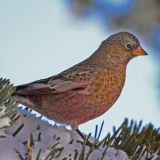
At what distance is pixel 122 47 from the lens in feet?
15.2

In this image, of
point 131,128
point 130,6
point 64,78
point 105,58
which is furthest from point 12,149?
point 130,6

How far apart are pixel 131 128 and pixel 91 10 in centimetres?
182

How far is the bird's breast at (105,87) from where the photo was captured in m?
3.94

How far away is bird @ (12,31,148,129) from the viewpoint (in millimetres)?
3834

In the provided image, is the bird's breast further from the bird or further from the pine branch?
the pine branch

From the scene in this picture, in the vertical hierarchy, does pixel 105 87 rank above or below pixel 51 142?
above

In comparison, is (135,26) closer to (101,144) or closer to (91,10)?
(91,10)

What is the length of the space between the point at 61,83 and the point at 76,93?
0.12 metres

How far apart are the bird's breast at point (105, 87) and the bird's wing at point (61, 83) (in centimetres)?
6

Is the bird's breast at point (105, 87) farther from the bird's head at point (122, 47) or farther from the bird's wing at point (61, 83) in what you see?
the bird's head at point (122, 47)

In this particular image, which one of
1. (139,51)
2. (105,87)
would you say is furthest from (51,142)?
(139,51)

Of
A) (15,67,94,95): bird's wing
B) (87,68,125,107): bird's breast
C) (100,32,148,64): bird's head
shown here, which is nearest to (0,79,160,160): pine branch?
(87,68,125,107): bird's breast

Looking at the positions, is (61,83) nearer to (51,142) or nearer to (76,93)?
(76,93)

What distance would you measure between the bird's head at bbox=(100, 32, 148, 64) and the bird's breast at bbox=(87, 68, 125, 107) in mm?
318
